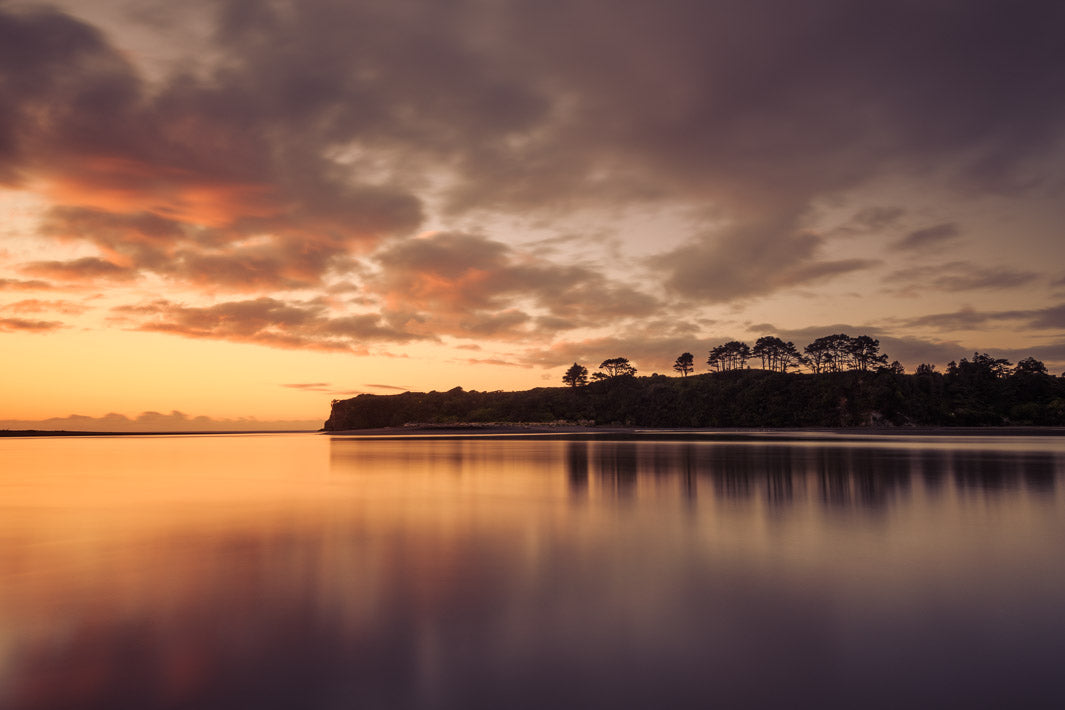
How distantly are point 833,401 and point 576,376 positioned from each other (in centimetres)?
8302

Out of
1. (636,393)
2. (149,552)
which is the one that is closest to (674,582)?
(149,552)

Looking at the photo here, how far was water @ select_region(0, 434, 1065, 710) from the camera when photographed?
656 centimetres

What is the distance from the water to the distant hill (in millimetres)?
105431

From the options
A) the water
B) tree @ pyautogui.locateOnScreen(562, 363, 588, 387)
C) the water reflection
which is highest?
tree @ pyautogui.locateOnScreen(562, 363, 588, 387)

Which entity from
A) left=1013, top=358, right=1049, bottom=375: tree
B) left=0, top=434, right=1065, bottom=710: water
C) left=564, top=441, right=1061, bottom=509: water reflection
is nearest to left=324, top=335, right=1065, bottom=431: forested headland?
left=1013, top=358, right=1049, bottom=375: tree

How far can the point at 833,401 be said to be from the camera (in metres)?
118

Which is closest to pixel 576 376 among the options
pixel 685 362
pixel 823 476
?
pixel 685 362

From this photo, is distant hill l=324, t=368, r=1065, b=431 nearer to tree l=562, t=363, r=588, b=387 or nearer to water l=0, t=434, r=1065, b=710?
tree l=562, t=363, r=588, b=387

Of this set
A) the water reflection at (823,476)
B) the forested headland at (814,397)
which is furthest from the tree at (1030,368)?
the water reflection at (823,476)

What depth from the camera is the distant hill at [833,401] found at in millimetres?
109938

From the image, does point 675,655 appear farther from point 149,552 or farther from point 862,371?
point 862,371

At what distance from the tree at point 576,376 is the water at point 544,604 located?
164 meters

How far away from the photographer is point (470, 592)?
34.2ft

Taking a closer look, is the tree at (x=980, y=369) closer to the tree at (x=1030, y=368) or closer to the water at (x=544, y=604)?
the tree at (x=1030, y=368)
